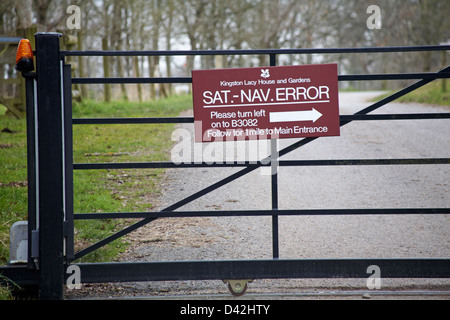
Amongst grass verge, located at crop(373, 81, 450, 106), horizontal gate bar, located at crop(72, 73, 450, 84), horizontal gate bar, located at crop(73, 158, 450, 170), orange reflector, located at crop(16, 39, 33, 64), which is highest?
grass verge, located at crop(373, 81, 450, 106)

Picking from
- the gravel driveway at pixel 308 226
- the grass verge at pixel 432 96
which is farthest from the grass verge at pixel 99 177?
the grass verge at pixel 432 96

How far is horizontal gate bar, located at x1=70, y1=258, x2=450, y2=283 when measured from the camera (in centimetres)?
416

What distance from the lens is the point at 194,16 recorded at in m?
31.2

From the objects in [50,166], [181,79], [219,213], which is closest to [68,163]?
[50,166]

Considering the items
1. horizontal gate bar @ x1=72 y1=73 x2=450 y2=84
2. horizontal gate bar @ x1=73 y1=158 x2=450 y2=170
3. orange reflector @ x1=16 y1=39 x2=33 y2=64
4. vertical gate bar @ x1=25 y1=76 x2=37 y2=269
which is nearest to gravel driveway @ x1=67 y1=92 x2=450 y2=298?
vertical gate bar @ x1=25 y1=76 x2=37 y2=269

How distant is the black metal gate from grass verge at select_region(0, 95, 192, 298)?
3.09 feet

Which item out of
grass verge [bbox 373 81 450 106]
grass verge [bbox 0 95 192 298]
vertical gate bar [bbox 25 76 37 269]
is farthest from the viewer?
grass verge [bbox 373 81 450 106]

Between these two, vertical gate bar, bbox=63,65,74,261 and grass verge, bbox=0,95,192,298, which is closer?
vertical gate bar, bbox=63,65,74,261

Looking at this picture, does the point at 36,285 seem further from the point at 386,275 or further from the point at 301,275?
the point at 386,275

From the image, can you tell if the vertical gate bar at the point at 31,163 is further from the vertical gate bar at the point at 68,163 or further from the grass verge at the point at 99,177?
the grass verge at the point at 99,177

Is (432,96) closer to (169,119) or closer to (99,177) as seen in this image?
(99,177)

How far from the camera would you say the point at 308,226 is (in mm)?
6168

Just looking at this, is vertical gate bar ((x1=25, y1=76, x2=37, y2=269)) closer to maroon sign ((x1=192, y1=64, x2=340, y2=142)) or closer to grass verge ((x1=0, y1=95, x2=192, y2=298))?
grass verge ((x1=0, y1=95, x2=192, y2=298))

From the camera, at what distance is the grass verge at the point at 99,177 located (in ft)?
18.7
